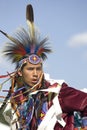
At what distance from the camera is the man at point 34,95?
5629 mm

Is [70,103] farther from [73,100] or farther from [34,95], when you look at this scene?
[34,95]

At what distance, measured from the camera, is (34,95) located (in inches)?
234

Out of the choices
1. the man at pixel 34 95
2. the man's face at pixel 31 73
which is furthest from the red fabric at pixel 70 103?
the man's face at pixel 31 73

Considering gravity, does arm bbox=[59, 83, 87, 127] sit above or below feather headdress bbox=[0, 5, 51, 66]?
below

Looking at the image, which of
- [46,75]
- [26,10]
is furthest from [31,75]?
[26,10]

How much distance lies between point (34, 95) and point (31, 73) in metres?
0.29

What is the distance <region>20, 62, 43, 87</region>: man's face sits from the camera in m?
5.83

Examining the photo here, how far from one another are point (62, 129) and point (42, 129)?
0.24 m

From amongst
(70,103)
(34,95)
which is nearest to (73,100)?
(70,103)

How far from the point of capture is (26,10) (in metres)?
6.55

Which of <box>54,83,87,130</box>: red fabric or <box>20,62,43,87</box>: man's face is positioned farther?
<box>20,62,43,87</box>: man's face

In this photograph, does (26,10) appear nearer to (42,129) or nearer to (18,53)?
(18,53)

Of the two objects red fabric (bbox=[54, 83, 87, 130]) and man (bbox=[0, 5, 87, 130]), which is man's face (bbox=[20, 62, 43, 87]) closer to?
man (bbox=[0, 5, 87, 130])

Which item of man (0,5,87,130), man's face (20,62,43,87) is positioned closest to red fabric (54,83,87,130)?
man (0,5,87,130)
